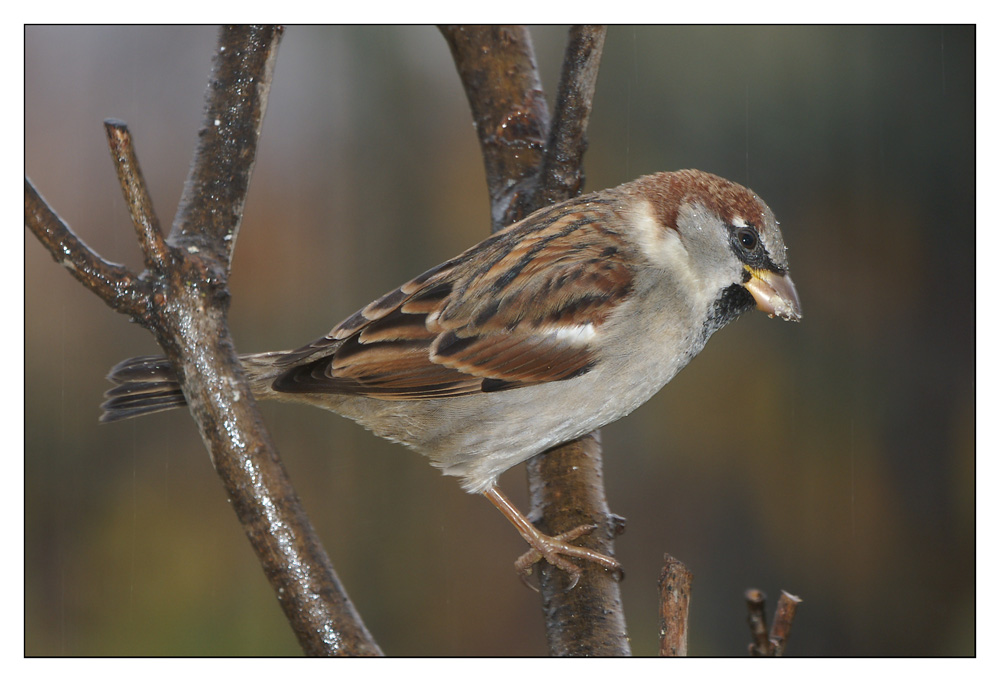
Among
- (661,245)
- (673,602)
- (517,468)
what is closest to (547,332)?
(661,245)

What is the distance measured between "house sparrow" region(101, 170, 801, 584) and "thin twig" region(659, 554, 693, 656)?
69 cm

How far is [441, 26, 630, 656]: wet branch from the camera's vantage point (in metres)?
2.59

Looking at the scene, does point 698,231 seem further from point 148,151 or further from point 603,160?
point 148,151

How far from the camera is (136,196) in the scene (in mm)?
1985

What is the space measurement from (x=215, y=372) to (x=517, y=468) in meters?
2.28

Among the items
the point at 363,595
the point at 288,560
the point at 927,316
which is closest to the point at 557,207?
the point at 927,316

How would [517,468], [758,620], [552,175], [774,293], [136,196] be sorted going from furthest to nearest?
[517,468], [552,175], [774,293], [758,620], [136,196]

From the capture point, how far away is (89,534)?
9.24 ft

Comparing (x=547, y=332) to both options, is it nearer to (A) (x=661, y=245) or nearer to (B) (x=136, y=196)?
(A) (x=661, y=245)

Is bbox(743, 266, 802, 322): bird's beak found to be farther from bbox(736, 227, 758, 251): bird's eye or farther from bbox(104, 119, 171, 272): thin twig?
bbox(104, 119, 171, 272): thin twig

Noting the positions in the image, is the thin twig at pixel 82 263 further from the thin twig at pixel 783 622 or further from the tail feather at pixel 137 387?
the thin twig at pixel 783 622

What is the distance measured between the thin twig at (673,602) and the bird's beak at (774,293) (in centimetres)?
93

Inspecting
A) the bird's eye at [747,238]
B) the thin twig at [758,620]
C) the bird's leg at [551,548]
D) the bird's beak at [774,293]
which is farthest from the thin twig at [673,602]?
the bird's eye at [747,238]

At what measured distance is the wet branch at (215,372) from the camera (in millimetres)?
1927
